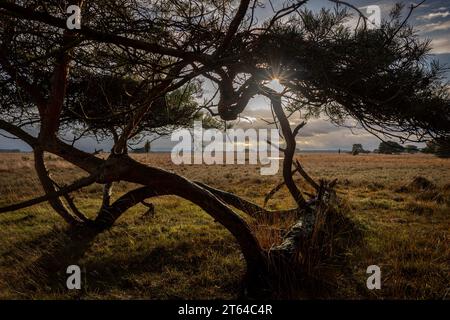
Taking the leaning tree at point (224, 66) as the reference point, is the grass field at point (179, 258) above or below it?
below

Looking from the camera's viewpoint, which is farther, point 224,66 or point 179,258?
point 179,258

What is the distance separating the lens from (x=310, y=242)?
4129 millimetres

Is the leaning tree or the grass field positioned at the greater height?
the leaning tree

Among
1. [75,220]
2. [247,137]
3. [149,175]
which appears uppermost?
[247,137]

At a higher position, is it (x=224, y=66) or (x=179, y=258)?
(x=224, y=66)

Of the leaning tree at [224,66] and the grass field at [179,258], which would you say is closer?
the leaning tree at [224,66]

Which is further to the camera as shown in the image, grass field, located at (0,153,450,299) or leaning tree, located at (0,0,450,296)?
grass field, located at (0,153,450,299)

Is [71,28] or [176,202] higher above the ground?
[71,28]
